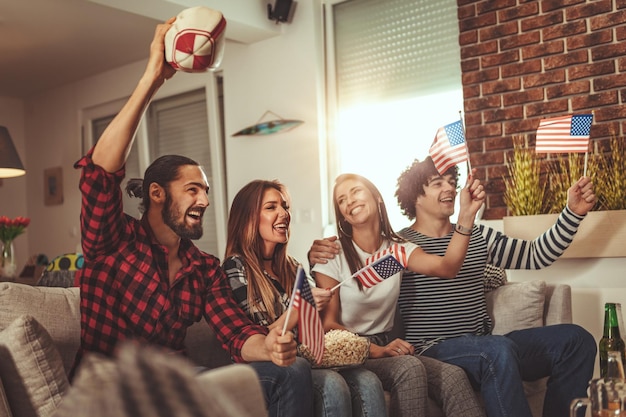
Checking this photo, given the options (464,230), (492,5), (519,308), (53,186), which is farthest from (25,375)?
(53,186)

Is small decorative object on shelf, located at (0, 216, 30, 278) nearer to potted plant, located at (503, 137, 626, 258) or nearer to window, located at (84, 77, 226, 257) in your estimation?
window, located at (84, 77, 226, 257)

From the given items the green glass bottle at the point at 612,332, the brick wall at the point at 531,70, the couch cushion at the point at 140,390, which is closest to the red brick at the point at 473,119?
the brick wall at the point at 531,70

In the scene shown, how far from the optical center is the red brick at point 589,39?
3725 millimetres

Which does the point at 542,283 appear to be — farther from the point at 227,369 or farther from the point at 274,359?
the point at 227,369

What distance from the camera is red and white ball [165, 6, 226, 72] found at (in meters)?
1.82

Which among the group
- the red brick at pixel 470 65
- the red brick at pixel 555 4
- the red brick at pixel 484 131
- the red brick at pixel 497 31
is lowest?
the red brick at pixel 484 131

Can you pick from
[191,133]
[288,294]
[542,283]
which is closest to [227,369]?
[288,294]

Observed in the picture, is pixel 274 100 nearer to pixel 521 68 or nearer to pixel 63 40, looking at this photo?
pixel 63 40

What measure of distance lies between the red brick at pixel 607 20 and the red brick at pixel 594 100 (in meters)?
0.35

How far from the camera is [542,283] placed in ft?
9.37

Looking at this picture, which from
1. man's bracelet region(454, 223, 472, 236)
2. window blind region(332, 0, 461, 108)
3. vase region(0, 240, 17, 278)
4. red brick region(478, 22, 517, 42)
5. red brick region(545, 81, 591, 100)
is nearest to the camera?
man's bracelet region(454, 223, 472, 236)

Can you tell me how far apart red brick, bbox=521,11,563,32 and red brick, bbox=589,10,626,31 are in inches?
7.0

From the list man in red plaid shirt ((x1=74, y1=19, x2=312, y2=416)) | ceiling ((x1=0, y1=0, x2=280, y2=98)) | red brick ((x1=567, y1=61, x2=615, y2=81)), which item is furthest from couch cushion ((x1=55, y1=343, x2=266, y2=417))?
ceiling ((x1=0, y1=0, x2=280, y2=98))

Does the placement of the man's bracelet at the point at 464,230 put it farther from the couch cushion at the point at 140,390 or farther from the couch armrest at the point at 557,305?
the couch cushion at the point at 140,390
